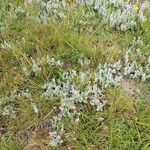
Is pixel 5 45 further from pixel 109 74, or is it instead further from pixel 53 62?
pixel 109 74

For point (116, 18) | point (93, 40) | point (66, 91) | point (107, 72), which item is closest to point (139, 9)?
point (116, 18)

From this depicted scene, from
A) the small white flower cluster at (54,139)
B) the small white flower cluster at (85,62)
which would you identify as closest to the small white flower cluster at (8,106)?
the small white flower cluster at (54,139)

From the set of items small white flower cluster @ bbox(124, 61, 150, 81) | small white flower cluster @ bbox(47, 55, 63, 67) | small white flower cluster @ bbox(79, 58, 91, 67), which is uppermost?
small white flower cluster @ bbox(47, 55, 63, 67)

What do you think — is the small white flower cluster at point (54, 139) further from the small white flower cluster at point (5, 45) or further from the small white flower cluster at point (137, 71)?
the small white flower cluster at point (5, 45)

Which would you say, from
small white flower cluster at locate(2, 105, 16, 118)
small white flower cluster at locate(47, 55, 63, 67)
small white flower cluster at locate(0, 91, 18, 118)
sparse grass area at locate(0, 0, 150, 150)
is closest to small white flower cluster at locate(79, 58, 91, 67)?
sparse grass area at locate(0, 0, 150, 150)

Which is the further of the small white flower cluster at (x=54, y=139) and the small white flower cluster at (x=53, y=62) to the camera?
the small white flower cluster at (x=53, y=62)

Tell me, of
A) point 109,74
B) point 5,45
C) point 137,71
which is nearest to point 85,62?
point 109,74

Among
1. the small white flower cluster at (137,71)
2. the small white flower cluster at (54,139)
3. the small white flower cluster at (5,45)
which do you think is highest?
the small white flower cluster at (5,45)

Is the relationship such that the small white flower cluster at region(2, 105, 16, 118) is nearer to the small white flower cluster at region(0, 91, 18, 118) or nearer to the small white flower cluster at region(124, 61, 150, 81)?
the small white flower cluster at region(0, 91, 18, 118)

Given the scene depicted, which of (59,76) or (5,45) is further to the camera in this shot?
(5,45)
